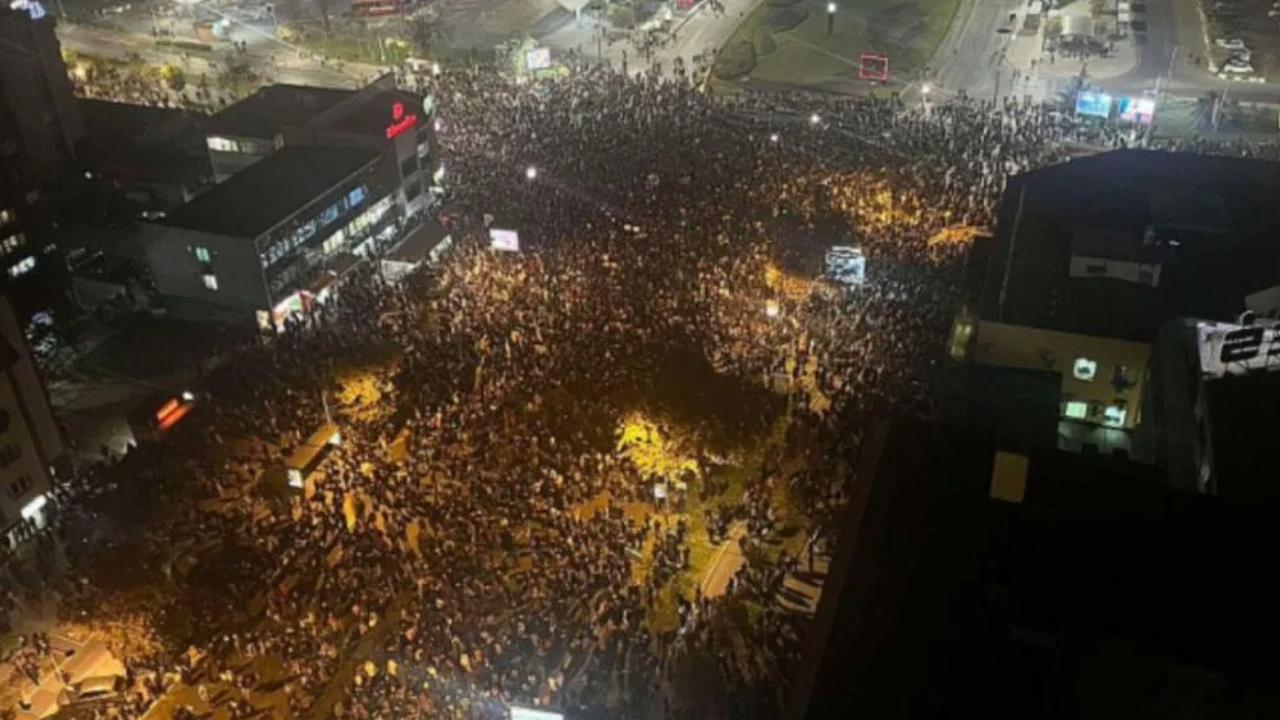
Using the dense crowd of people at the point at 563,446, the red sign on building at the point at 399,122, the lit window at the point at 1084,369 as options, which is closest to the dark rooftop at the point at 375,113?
the red sign on building at the point at 399,122

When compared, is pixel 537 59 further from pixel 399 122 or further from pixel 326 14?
pixel 326 14

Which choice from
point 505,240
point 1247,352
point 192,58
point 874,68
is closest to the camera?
point 1247,352

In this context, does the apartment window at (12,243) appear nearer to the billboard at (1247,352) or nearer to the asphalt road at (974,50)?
the billboard at (1247,352)

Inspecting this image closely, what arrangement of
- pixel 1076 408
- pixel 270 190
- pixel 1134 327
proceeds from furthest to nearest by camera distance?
pixel 270 190
pixel 1076 408
pixel 1134 327

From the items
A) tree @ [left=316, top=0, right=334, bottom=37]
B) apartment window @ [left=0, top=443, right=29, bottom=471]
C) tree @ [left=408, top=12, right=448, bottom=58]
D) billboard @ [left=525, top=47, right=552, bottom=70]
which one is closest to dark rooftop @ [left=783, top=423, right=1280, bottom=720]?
apartment window @ [left=0, top=443, right=29, bottom=471]

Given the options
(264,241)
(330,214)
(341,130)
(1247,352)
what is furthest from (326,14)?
(1247,352)

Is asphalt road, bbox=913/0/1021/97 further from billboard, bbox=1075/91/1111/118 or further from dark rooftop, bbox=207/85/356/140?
dark rooftop, bbox=207/85/356/140
